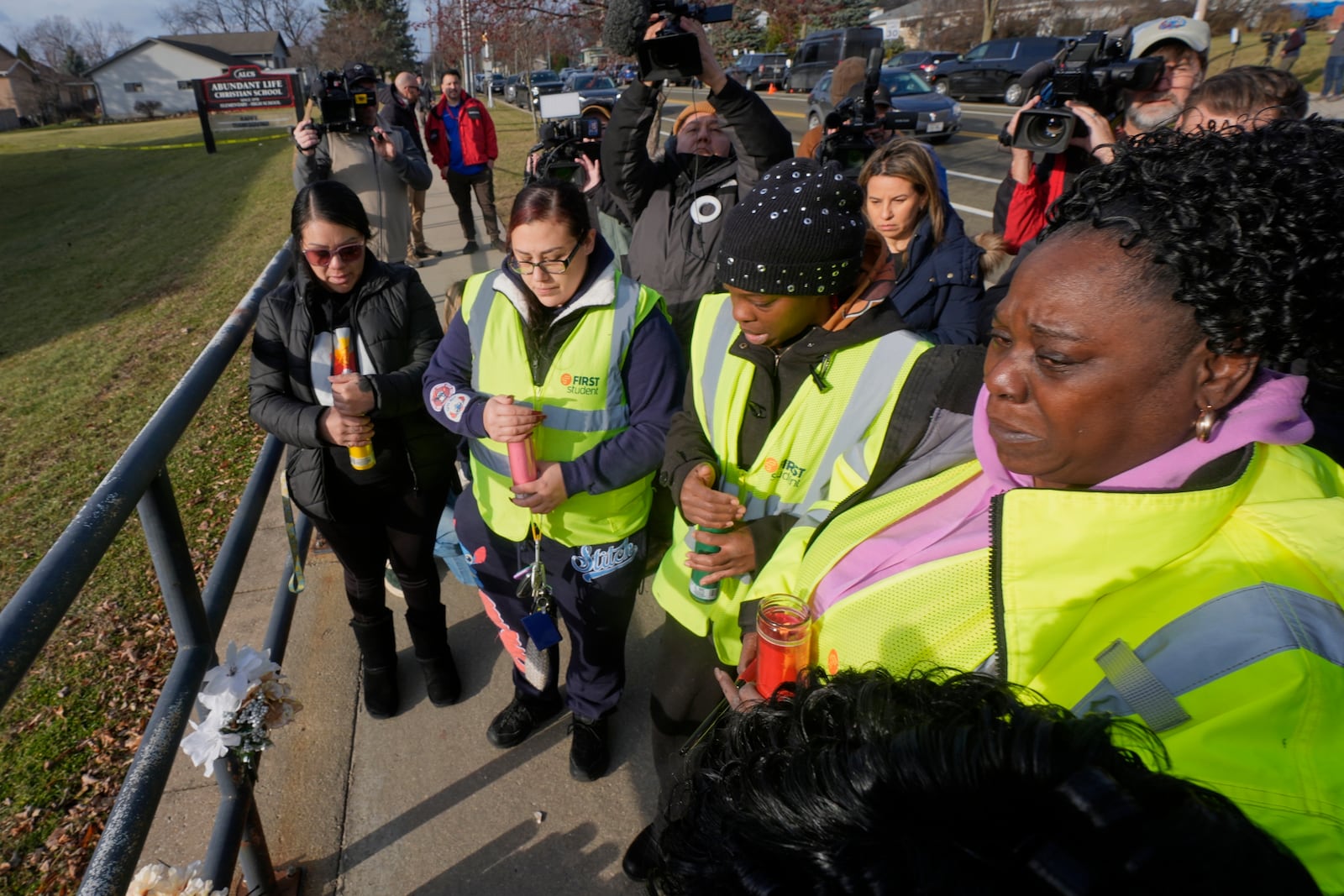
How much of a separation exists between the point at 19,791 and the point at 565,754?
2061mm

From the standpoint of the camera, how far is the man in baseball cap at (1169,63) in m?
3.76

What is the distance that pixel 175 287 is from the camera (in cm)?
1050

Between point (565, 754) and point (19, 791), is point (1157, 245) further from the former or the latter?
point (19, 791)

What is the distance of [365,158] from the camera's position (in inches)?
A: 223

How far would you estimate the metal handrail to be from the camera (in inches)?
46.9

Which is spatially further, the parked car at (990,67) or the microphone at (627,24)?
the parked car at (990,67)

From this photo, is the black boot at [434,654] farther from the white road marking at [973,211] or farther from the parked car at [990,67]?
the parked car at [990,67]

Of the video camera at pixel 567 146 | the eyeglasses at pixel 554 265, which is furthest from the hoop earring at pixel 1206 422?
the video camera at pixel 567 146

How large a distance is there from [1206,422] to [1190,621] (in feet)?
0.96

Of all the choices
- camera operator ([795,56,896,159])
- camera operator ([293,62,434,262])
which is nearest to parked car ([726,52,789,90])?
camera operator ([293,62,434,262])

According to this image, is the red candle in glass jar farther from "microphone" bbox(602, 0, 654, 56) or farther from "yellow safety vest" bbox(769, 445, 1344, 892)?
"microphone" bbox(602, 0, 654, 56)

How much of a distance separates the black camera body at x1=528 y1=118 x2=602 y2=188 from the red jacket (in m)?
3.88

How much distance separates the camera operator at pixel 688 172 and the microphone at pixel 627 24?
139 mm

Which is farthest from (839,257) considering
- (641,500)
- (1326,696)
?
(1326,696)
